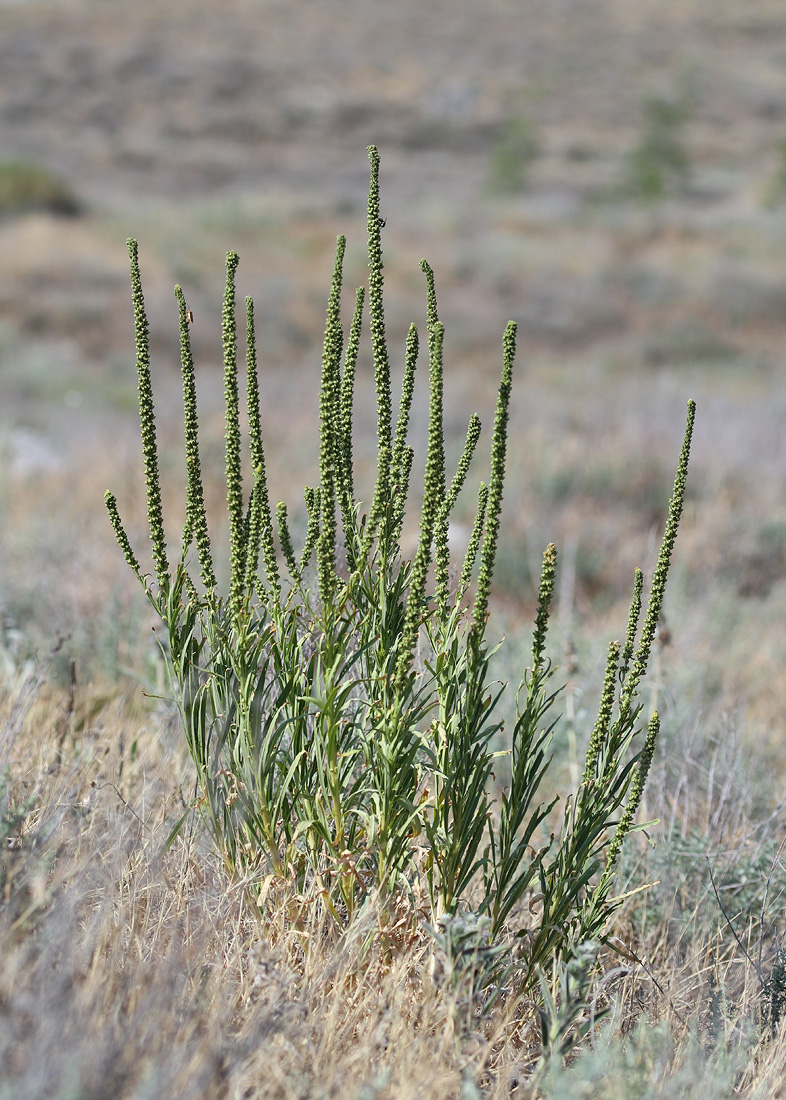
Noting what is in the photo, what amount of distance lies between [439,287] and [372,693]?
17903mm

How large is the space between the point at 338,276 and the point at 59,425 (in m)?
7.32

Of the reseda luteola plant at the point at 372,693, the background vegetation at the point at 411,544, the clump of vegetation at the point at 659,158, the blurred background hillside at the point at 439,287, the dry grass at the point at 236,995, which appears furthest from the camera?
the clump of vegetation at the point at 659,158

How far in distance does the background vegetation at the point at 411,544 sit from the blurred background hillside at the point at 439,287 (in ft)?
0.20

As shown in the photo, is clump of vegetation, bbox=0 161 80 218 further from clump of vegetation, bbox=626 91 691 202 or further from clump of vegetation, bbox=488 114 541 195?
clump of vegetation, bbox=626 91 691 202

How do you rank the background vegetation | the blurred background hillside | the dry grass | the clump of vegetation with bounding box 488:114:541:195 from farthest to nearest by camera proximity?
the clump of vegetation with bounding box 488:114:541:195 < the blurred background hillside < the background vegetation < the dry grass

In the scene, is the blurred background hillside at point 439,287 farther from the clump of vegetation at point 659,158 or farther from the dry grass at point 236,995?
the dry grass at point 236,995

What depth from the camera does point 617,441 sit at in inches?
293

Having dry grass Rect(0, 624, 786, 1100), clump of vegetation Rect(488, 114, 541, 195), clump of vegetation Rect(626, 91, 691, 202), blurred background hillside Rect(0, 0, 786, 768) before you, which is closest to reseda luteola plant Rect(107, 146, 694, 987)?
dry grass Rect(0, 624, 786, 1100)

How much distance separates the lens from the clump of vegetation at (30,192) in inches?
731

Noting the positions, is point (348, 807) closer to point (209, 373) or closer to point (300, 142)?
point (209, 373)

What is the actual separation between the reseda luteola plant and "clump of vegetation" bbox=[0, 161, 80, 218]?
19560 millimetres

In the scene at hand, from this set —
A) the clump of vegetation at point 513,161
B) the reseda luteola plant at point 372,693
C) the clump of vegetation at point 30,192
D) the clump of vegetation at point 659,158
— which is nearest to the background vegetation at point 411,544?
the reseda luteola plant at point 372,693

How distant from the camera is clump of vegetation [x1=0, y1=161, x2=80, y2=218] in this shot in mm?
18578

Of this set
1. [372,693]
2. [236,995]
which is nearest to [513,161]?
[372,693]
